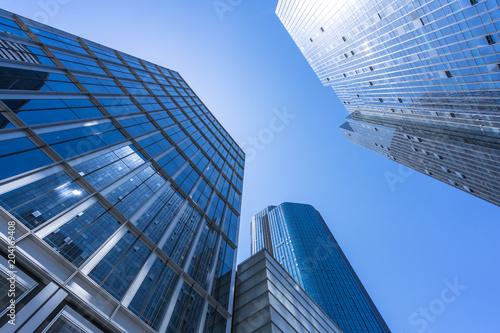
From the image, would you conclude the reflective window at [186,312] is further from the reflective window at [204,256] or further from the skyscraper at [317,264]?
the skyscraper at [317,264]

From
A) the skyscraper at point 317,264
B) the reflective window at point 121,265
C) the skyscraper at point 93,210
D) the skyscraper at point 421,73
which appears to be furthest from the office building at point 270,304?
the skyscraper at point 317,264

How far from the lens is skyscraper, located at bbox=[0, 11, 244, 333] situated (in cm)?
789

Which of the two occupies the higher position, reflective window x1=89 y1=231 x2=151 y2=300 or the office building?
reflective window x1=89 y1=231 x2=151 y2=300

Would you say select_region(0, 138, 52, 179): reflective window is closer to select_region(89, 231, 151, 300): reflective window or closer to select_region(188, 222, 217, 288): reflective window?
select_region(89, 231, 151, 300): reflective window

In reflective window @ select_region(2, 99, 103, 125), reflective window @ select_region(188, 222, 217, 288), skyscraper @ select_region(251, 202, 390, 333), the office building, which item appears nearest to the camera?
reflective window @ select_region(2, 99, 103, 125)

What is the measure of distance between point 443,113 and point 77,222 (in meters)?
66.5

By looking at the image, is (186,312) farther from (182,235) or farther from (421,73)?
(421,73)

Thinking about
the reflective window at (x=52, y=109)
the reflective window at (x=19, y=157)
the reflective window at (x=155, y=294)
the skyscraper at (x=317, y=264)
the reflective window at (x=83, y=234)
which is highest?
the reflective window at (x=52, y=109)

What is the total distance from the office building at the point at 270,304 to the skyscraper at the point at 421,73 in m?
38.9

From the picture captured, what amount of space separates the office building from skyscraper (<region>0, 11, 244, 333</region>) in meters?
0.95

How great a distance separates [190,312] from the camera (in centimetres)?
1270

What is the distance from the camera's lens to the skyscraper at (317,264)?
94275 millimetres

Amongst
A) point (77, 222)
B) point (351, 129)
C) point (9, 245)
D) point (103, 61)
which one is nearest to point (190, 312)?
point (77, 222)

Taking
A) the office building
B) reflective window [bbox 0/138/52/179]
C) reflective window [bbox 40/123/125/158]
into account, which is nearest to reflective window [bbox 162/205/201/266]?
the office building
